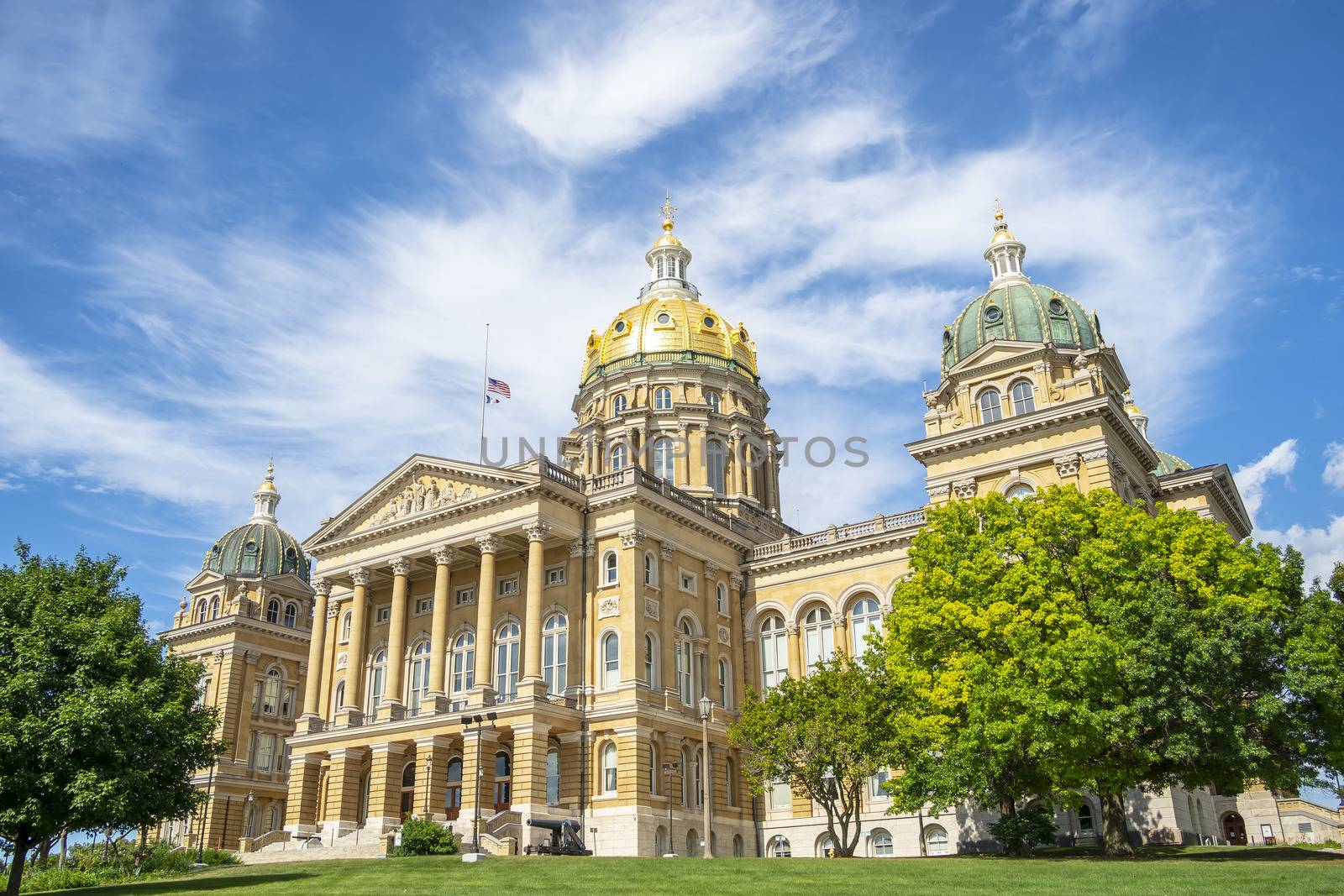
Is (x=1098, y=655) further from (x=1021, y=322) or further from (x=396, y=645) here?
(x=396, y=645)

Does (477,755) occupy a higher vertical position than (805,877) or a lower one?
higher

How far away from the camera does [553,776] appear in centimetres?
4884

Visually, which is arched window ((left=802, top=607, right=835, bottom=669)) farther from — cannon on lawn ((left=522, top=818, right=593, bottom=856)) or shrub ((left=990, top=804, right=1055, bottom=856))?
shrub ((left=990, top=804, right=1055, bottom=856))

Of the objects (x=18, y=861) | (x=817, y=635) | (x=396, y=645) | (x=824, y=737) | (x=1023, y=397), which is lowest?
(x=18, y=861)

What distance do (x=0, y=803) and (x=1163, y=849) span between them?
35.7m

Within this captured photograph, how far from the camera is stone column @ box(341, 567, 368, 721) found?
5441 cm

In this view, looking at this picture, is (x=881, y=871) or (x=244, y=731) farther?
(x=244, y=731)

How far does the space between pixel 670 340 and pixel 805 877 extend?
49827mm

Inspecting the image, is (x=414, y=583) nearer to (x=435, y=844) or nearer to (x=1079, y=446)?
(x=435, y=844)

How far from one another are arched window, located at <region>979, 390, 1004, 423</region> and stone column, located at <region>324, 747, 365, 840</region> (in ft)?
106

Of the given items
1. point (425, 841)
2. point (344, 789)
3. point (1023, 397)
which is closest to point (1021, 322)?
point (1023, 397)

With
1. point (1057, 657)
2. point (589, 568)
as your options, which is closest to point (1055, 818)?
point (1057, 657)

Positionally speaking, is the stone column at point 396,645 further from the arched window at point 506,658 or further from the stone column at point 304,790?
the stone column at point 304,790

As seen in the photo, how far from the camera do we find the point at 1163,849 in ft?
127
